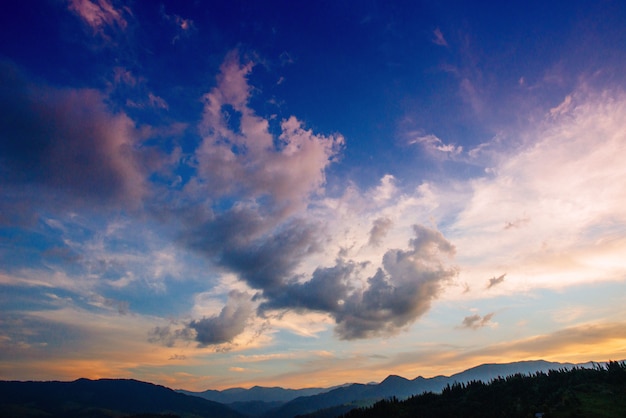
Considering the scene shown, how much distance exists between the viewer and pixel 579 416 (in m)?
153

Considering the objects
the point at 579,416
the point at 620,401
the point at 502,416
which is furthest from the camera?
the point at 502,416

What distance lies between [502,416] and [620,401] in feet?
178

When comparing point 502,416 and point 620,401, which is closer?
point 620,401

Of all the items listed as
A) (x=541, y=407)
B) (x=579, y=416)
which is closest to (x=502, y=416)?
(x=541, y=407)

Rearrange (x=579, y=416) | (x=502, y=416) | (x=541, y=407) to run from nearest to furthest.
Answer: (x=579, y=416) → (x=541, y=407) → (x=502, y=416)

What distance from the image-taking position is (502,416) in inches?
7648

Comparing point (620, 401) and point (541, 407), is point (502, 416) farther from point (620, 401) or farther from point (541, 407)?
point (620, 401)

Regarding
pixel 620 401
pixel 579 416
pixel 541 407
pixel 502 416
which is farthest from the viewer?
pixel 502 416

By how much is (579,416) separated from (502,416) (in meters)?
48.6

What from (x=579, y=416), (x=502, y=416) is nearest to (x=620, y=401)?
(x=579, y=416)

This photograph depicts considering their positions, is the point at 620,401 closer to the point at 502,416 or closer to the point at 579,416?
the point at 579,416

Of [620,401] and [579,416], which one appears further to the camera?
[620,401]

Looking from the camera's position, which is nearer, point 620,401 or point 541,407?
point 620,401

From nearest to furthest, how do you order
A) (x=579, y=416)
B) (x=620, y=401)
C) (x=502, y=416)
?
(x=579, y=416) < (x=620, y=401) < (x=502, y=416)
